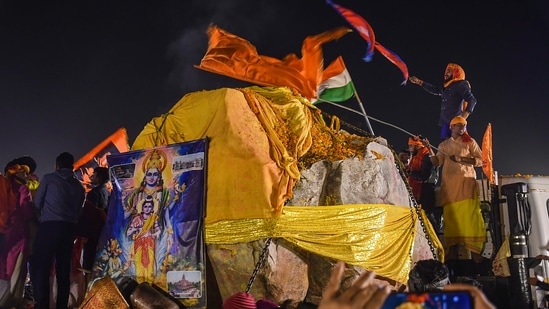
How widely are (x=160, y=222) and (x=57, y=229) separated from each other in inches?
57.1

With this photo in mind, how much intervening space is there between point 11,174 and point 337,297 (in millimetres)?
7619

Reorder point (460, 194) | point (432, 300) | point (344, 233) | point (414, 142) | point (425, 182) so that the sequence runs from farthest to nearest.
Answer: point (414, 142), point (425, 182), point (460, 194), point (344, 233), point (432, 300)

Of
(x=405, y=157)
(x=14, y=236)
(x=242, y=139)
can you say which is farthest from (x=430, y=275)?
(x=405, y=157)

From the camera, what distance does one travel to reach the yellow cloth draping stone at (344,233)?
21.5 feet

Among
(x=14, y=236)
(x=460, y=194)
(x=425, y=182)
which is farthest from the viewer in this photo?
(x=425, y=182)

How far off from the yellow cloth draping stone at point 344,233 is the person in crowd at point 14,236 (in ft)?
10.5

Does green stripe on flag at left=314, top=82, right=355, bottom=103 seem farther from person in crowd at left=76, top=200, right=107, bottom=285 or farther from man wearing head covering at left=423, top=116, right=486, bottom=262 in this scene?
person in crowd at left=76, top=200, right=107, bottom=285

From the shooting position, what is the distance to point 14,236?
777 centimetres

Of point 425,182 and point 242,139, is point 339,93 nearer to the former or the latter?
point 425,182

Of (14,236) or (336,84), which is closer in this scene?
(14,236)

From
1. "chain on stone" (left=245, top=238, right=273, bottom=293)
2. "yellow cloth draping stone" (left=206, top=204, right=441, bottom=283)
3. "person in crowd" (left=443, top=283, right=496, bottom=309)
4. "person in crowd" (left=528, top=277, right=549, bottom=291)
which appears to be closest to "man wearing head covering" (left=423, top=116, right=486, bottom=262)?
"person in crowd" (left=528, top=277, right=549, bottom=291)

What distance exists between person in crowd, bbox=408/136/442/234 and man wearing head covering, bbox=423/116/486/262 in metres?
0.29

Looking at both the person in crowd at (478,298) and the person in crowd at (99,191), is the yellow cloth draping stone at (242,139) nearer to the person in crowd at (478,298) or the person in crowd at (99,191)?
the person in crowd at (99,191)

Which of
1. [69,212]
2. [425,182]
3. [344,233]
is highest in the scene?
[425,182]
